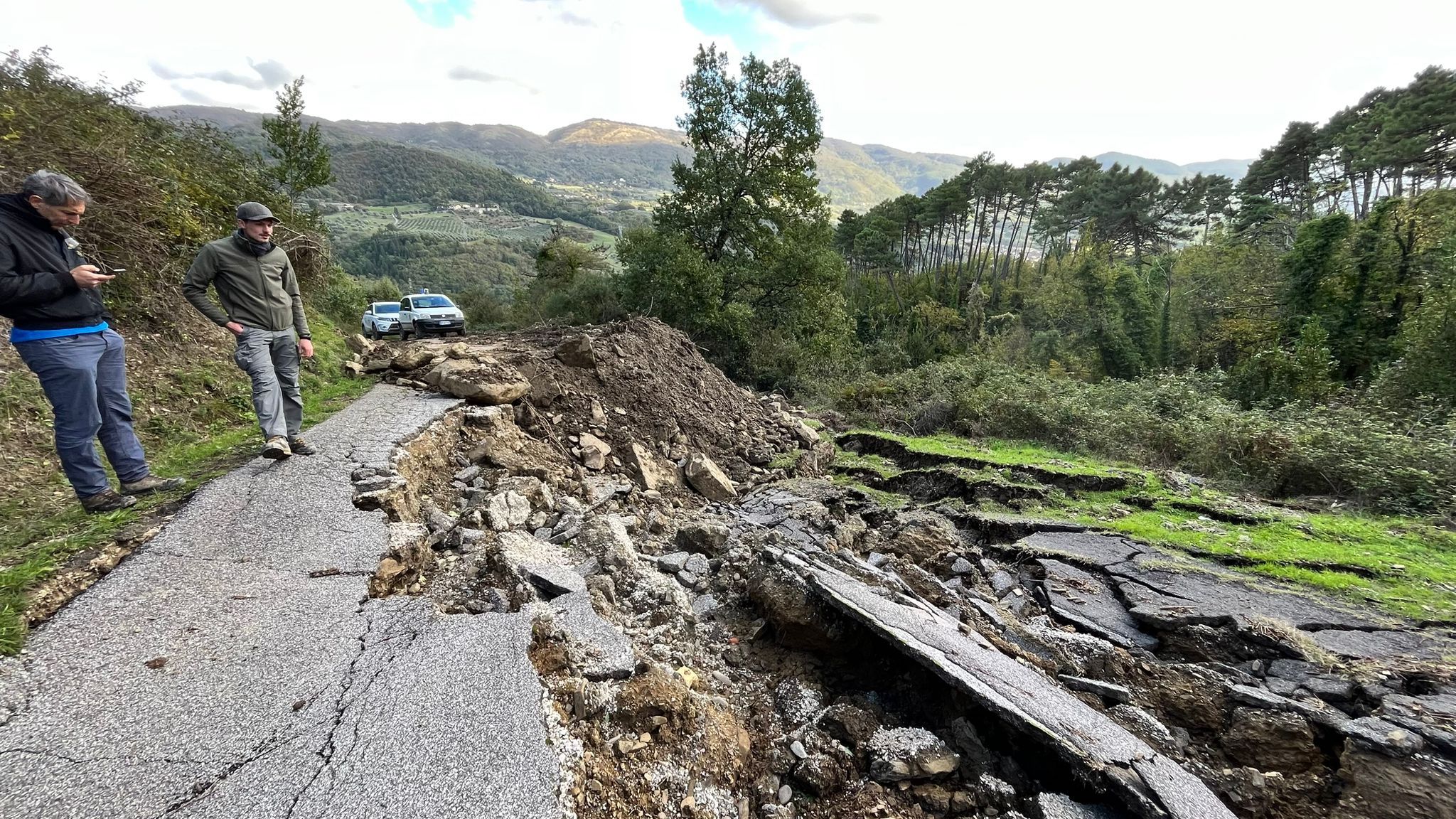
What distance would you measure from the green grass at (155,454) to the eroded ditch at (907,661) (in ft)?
3.98

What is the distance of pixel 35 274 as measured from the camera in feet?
9.87

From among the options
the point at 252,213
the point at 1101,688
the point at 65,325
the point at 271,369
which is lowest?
the point at 1101,688

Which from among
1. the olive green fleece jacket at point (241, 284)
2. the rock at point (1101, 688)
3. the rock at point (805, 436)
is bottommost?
the rock at point (805, 436)

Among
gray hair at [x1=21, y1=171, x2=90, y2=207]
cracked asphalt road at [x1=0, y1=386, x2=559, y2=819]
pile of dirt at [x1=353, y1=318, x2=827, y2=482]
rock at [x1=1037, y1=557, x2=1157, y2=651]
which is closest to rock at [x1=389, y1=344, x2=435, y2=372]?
pile of dirt at [x1=353, y1=318, x2=827, y2=482]

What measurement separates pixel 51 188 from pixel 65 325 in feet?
2.45

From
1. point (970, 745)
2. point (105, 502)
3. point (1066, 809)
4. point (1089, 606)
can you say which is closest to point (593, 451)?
point (105, 502)

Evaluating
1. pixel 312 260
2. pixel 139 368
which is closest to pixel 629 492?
pixel 139 368

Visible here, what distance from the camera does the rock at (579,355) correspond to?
26.5ft

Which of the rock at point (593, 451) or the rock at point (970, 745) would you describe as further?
the rock at point (593, 451)

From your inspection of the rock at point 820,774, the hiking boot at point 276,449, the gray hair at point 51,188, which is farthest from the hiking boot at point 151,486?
the rock at point 820,774

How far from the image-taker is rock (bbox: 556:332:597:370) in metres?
8.07

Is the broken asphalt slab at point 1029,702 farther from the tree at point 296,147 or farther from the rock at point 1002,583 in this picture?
the tree at point 296,147

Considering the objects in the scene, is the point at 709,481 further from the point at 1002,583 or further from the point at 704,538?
the point at 1002,583

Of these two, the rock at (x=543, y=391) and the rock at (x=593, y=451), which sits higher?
the rock at (x=543, y=391)
